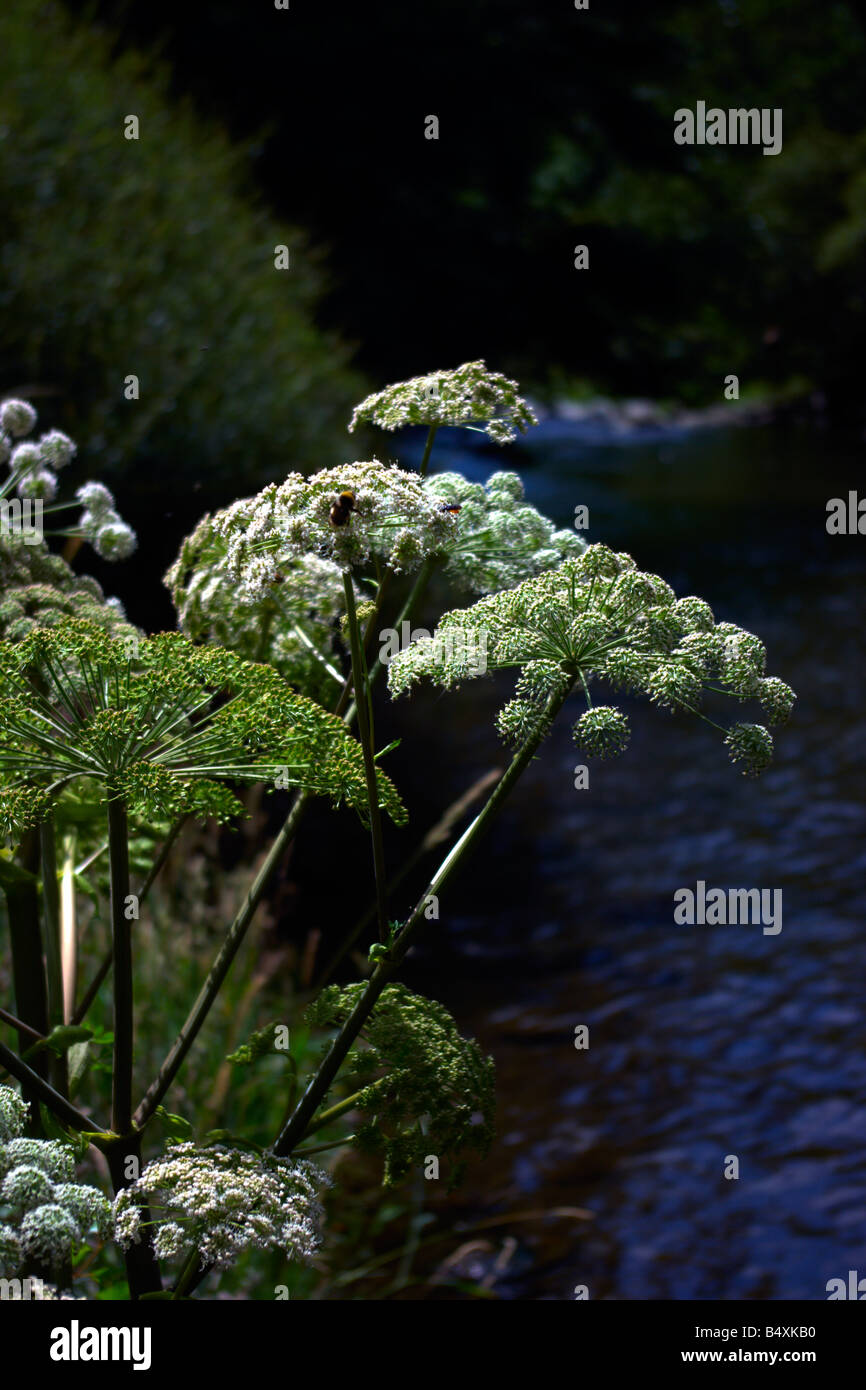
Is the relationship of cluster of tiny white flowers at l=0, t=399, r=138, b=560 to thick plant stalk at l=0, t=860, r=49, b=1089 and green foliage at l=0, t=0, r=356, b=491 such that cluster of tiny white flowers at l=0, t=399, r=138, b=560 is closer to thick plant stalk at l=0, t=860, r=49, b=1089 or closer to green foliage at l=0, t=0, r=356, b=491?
thick plant stalk at l=0, t=860, r=49, b=1089

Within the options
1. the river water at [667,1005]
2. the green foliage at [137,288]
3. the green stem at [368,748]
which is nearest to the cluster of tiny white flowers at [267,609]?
the green stem at [368,748]

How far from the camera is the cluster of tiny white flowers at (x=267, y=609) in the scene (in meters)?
1.68

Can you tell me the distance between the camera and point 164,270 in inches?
332

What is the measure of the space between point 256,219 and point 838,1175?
760 cm

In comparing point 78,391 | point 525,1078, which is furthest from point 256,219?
point 525,1078

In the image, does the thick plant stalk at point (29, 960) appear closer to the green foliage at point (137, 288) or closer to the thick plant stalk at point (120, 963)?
the thick plant stalk at point (120, 963)

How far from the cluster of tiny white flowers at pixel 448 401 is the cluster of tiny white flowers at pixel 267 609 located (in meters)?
0.21

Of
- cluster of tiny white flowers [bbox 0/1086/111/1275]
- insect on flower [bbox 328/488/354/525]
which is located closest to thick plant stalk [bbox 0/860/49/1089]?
cluster of tiny white flowers [bbox 0/1086/111/1275]

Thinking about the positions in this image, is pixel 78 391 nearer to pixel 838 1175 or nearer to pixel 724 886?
pixel 724 886

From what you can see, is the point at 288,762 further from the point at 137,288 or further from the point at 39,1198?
the point at 137,288

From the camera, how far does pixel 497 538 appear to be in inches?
64.7

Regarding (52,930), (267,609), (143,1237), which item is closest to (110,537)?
(267,609)

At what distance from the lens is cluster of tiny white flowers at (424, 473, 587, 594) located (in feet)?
5.36

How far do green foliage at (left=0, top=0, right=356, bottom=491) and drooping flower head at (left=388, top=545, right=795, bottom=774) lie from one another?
19.3 feet
